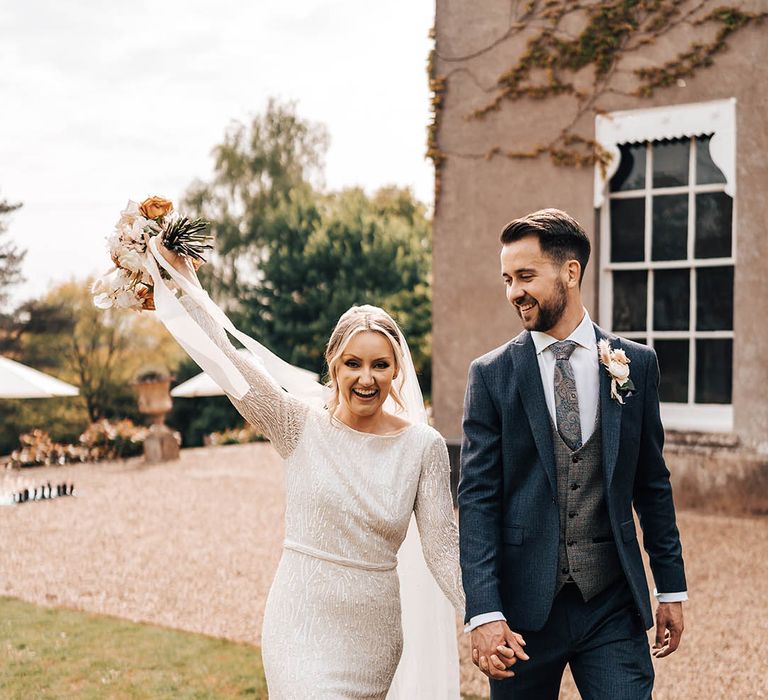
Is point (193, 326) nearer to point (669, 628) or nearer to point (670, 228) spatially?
point (669, 628)

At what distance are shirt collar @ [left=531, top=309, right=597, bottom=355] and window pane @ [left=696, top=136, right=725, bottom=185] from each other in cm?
684

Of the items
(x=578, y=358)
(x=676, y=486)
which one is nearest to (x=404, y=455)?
(x=578, y=358)

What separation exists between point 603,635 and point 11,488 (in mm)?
12034

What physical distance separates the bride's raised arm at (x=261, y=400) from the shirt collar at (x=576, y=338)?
0.82 m

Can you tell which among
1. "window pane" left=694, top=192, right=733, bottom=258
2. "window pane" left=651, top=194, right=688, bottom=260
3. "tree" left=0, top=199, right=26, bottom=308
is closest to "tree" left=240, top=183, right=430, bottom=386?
"tree" left=0, top=199, right=26, bottom=308

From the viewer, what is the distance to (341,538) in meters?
2.95

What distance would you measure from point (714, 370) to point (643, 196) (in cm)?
189

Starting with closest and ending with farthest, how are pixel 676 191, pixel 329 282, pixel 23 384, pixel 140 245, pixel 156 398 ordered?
1. pixel 140 245
2. pixel 676 191
3. pixel 23 384
4. pixel 156 398
5. pixel 329 282

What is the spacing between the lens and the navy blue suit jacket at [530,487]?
8.79 ft

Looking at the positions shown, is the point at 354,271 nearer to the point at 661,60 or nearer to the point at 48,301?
the point at 48,301

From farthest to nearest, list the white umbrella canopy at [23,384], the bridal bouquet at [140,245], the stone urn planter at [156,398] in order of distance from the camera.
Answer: the stone urn planter at [156,398]
the white umbrella canopy at [23,384]
the bridal bouquet at [140,245]

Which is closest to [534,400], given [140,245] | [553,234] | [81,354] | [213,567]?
[553,234]

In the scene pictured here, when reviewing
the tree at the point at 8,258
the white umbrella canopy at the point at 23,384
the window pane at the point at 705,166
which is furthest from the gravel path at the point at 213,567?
the tree at the point at 8,258

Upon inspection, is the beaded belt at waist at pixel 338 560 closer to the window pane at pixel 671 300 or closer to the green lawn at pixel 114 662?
the green lawn at pixel 114 662
